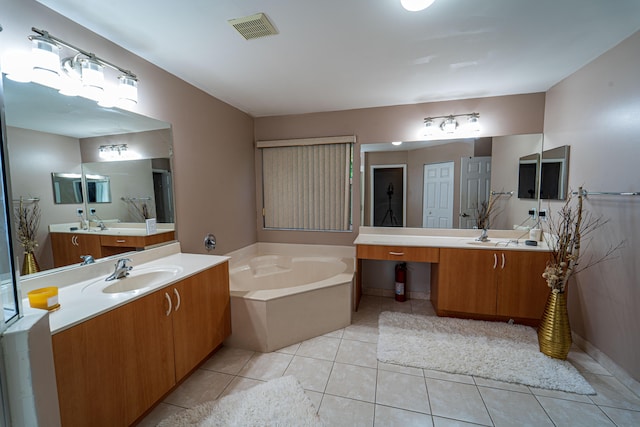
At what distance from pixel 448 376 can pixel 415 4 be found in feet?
7.62

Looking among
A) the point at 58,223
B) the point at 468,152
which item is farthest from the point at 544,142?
the point at 58,223

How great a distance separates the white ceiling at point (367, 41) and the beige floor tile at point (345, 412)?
230 cm

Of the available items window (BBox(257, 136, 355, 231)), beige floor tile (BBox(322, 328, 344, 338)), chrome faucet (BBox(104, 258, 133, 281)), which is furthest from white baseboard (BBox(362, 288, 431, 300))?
chrome faucet (BBox(104, 258, 133, 281))

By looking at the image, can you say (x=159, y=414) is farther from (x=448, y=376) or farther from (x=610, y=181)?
(x=610, y=181)

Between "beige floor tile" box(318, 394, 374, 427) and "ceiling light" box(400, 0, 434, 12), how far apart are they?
2277 millimetres

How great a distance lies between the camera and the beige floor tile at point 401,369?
71.5 inches

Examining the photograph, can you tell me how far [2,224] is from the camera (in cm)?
81

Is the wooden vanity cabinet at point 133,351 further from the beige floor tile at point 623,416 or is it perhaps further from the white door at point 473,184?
the white door at point 473,184

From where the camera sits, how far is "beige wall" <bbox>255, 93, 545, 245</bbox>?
8.61ft

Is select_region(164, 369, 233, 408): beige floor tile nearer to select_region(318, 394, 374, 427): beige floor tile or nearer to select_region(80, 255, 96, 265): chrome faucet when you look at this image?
select_region(318, 394, 374, 427): beige floor tile

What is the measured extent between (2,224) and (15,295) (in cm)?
24

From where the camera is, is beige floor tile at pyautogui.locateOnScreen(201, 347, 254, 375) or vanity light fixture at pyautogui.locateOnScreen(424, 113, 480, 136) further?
vanity light fixture at pyautogui.locateOnScreen(424, 113, 480, 136)

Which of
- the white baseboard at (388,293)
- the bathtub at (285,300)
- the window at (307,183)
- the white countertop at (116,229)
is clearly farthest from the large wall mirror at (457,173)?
the white countertop at (116,229)

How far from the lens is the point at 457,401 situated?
157 centimetres
